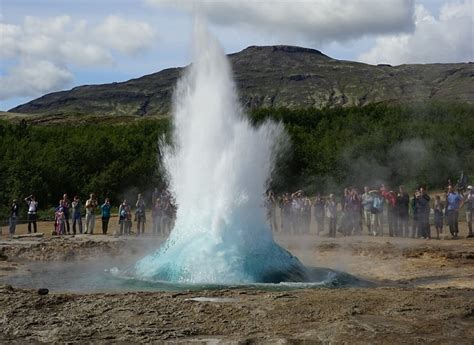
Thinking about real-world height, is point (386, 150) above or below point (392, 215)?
above

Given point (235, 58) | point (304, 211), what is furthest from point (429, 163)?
point (235, 58)

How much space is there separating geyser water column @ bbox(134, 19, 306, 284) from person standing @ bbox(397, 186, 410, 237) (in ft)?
→ 16.6

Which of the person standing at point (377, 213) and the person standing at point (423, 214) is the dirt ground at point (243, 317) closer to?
the person standing at point (423, 214)

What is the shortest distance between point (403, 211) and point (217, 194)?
6984 millimetres

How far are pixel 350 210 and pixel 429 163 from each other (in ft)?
49.1

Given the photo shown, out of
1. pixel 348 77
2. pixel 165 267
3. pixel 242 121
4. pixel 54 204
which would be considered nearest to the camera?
pixel 165 267

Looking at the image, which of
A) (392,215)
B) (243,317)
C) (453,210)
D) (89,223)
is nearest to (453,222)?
(453,210)

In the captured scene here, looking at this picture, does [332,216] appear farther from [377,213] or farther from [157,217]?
[157,217]

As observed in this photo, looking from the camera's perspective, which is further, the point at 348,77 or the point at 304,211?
the point at 348,77

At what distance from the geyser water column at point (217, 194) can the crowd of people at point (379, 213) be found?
12.9 ft

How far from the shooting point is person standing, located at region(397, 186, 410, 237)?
16.8 meters

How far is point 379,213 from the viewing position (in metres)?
17.1

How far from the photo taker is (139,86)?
156 m

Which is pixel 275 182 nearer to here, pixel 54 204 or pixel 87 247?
pixel 54 204
